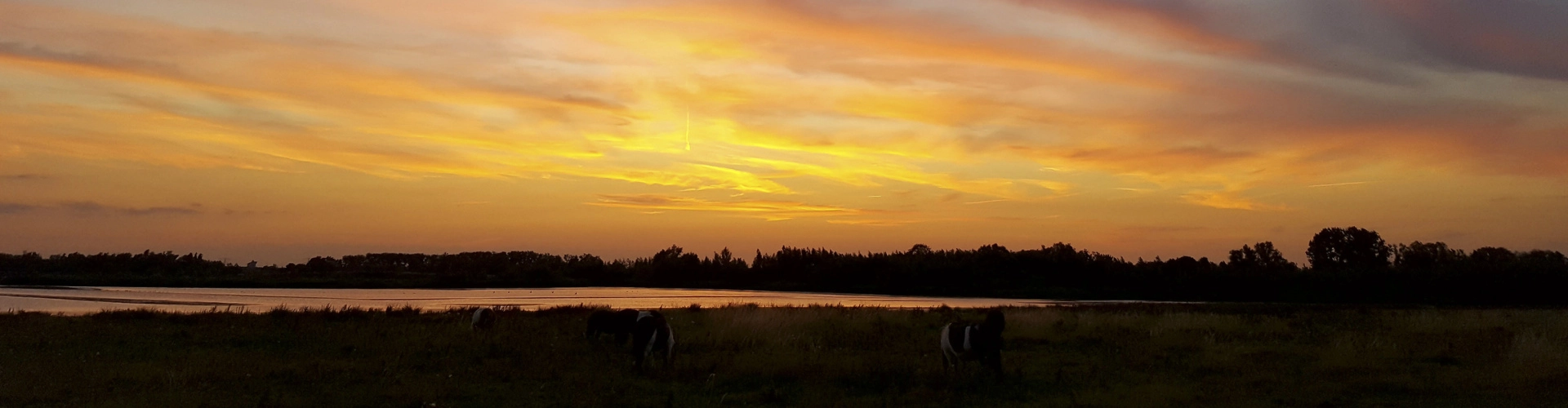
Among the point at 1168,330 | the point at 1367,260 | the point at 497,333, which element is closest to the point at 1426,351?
the point at 1168,330

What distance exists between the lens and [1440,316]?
31578mm

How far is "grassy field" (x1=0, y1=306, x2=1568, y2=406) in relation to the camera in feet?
43.1

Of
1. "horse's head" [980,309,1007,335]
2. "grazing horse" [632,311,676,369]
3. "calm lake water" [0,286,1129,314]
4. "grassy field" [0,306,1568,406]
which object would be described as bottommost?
"grassy field" [0,306,1568,406]

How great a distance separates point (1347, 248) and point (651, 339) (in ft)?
418

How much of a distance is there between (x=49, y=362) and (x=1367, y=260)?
131 meters

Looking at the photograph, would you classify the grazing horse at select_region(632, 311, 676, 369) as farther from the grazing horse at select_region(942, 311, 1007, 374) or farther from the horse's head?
the horse's head

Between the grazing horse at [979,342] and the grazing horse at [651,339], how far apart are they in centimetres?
478

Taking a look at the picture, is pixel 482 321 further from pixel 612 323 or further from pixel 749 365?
pixel 749 365

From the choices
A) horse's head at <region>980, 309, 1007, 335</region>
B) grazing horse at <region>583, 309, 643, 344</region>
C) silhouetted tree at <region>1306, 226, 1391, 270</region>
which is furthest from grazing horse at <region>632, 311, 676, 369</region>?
silhouetted tree at <region>1306, 226, 1391, 270</region>

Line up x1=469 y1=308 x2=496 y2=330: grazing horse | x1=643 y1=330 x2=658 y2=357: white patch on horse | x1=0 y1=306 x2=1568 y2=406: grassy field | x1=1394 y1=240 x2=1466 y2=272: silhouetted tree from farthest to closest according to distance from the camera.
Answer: x1=1394 y1=240 x2=1466 y2=272: silhouetted tree, x1=469 y1=308 x2=496 y2=330: grazing horse, x1=643 y1=330 x2=658 y2=357: white patch on horse, x1=0 y1=306 x2=1568 y2=406: grassy field

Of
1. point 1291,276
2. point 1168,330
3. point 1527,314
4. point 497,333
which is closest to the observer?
point 497,333

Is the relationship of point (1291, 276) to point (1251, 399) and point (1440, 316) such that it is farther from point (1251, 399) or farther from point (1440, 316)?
point (1251, 399)

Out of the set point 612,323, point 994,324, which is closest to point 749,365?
point 994,324

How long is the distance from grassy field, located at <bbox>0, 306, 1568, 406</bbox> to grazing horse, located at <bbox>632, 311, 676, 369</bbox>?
0.48 meters
